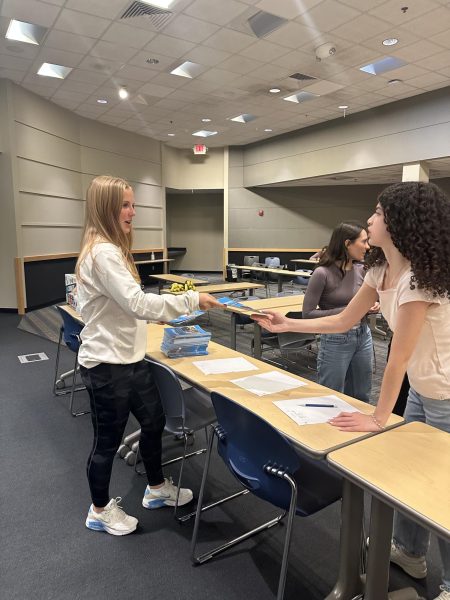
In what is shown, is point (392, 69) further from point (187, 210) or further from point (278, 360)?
point (187, 210)

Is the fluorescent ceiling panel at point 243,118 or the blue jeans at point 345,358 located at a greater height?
the fluorescent ceiling panel at point 243,118

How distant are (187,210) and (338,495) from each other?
46.1 feet

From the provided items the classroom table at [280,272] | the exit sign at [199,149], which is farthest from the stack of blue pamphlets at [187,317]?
the exit sign at [199,149]

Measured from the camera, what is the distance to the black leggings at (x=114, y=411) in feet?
6.09

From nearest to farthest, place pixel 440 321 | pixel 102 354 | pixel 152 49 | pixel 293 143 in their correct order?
pixel 440 321, pixel 102 354, pixel 152 49, pixel 293 143

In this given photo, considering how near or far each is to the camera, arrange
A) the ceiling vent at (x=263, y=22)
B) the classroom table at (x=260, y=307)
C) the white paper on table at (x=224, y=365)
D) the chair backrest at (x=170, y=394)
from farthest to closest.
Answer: the ceiling vent at (x=263, y=22)
the classroom table at (x=260, y=307)
the white paper on table at (x=224, y=365)
the chair backrest at (x=170, y=394)

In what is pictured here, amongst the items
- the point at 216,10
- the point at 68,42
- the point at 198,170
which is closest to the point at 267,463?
the point at 216,10

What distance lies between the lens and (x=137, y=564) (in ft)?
6.18

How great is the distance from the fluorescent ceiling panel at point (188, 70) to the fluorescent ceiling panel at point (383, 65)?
2.59 m

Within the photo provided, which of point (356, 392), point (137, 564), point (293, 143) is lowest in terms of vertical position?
point (137, 564)

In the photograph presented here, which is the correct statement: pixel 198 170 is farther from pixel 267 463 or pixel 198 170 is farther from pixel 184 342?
pixel 267 463

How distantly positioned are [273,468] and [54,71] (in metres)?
7.66

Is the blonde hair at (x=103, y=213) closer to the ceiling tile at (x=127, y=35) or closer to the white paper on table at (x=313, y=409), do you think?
the white paper on table at (x=313, y=409)

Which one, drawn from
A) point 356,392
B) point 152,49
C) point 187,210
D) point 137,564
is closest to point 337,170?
point 152,49
